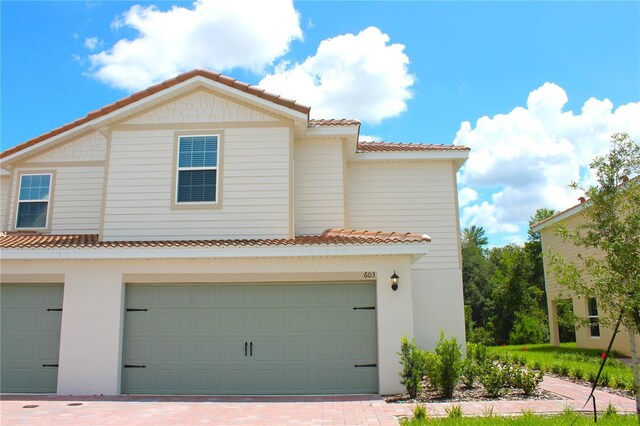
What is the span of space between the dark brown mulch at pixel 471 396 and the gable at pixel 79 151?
34.6ft

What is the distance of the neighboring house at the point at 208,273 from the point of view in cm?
1159

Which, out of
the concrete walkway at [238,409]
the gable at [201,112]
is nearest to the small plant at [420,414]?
the concrete walkway at [238,409]

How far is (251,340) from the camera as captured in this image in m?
11.8

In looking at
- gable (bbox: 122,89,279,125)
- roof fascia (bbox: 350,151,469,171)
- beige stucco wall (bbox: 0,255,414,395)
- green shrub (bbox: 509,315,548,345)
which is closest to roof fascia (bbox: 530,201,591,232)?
roof fascia (bbox: 350,151,469,171)

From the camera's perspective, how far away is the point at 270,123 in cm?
1334

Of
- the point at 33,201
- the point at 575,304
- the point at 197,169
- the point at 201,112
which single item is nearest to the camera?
the point at 197,169

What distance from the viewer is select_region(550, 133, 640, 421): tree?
7.53 metres

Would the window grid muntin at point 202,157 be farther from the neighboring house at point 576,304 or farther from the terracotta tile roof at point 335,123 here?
the neighboring house at point 576,304

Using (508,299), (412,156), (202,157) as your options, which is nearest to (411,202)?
(412,156)

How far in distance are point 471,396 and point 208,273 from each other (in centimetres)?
612

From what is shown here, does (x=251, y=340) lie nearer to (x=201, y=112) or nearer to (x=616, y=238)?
(x=201, y=112)

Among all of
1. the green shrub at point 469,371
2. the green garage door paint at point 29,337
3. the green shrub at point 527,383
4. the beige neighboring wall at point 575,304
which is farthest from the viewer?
the beige neighboring wall at point 575,304

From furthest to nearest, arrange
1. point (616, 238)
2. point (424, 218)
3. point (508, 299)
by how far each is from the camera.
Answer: point (508, 299) → point (424, 218) → point (616, 238)

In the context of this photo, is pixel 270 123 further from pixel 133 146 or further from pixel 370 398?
pixel 370 398
